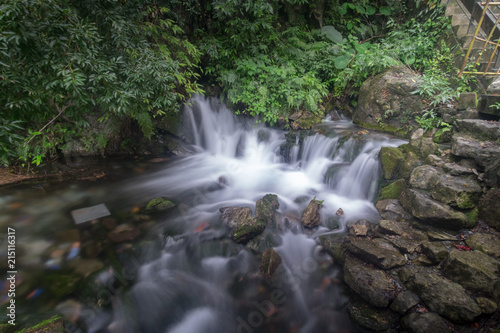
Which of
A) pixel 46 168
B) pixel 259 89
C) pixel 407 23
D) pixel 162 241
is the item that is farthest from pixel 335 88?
pixel 46 168

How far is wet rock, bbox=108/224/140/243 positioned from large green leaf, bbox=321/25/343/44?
8.65 meters

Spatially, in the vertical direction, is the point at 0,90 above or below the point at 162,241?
above

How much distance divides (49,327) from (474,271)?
4.64 m

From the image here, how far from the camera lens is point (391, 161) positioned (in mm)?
4684

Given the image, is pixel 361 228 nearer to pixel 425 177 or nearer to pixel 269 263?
pixel 425 177

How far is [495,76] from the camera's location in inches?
204

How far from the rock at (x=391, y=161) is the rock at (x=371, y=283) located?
7.14 feet

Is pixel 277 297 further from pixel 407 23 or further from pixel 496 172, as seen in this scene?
pixel 407 23

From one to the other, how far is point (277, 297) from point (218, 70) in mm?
6628

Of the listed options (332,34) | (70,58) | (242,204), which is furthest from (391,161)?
(332,34)

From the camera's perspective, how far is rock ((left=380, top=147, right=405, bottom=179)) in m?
4.62

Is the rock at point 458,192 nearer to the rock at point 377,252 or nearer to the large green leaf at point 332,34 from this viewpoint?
the rock at point 377,252

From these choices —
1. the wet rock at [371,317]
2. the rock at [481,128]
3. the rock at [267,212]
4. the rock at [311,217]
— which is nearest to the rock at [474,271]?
the wet rock at [371,317]

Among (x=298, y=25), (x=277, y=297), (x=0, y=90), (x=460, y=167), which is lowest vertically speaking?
(x=277, y=297)
